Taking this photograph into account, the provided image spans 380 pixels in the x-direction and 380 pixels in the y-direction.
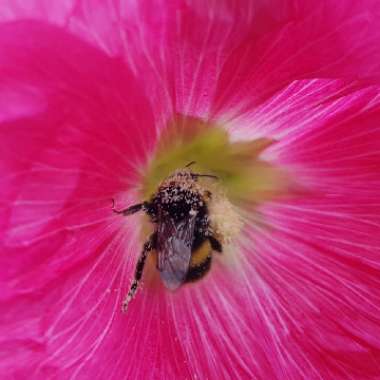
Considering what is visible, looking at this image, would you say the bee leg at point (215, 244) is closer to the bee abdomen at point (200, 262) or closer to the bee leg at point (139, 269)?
the bee abdomen at point (200, 262)

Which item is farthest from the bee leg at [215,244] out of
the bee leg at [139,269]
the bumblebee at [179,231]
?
the bee leg at [139,269]

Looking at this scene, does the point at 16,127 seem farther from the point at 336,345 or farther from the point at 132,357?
the point at 336,345

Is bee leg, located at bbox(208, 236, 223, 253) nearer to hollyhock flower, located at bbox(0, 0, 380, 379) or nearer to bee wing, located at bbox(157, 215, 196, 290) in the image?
hollyhock flower, located at bbox(0, 0, 380, 379)

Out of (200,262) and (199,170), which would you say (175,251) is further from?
(199,170)

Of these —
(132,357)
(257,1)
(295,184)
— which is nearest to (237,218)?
(295,184)

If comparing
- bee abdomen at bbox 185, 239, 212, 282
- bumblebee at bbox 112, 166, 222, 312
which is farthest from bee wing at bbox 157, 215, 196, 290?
bee abdomen at bbox 185, 239, 212, 282
